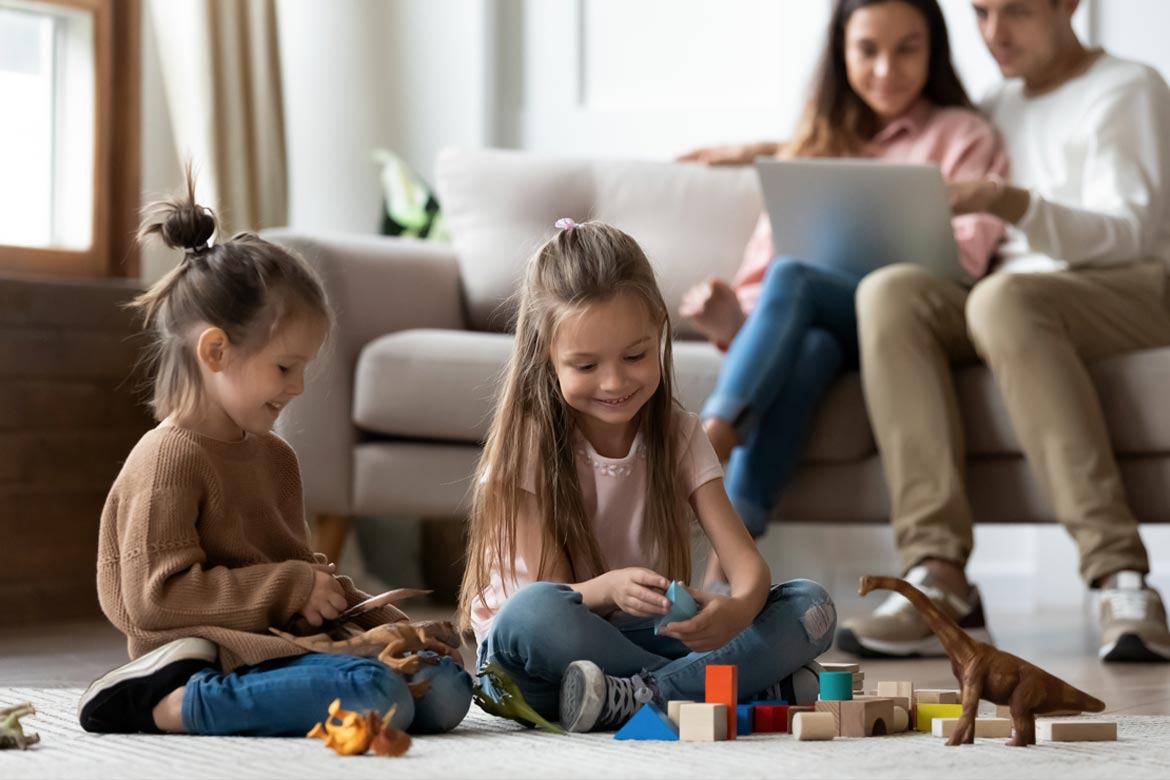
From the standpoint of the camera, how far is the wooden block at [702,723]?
4.13 ft

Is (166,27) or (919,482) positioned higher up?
(166,27)

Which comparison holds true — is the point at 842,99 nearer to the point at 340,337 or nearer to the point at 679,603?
the point at 340,337

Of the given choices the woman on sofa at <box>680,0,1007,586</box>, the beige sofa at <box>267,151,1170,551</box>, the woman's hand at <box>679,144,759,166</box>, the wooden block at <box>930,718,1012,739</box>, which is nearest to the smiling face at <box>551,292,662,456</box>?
the wooden block at <box>930,718,1012,739</box>

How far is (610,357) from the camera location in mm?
1425

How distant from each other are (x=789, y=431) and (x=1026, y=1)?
33.0 inches

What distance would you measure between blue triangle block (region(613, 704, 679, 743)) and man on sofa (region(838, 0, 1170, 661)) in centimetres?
85

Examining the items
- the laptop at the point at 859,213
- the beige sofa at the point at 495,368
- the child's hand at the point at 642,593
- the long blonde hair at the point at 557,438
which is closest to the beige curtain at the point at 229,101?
the beige sofa at the point at 495,368

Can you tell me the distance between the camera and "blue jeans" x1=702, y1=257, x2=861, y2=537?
227cm

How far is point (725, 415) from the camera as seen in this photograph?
7.34ft

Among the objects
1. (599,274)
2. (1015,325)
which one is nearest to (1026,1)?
(1015,325)

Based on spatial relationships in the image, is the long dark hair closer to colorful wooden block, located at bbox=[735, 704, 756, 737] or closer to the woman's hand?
the woman's hand

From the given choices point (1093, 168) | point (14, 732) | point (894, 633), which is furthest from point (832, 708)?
point (1093, 168)

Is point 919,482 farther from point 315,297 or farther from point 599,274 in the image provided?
point 315,297

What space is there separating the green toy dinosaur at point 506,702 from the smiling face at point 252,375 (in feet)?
1.01
